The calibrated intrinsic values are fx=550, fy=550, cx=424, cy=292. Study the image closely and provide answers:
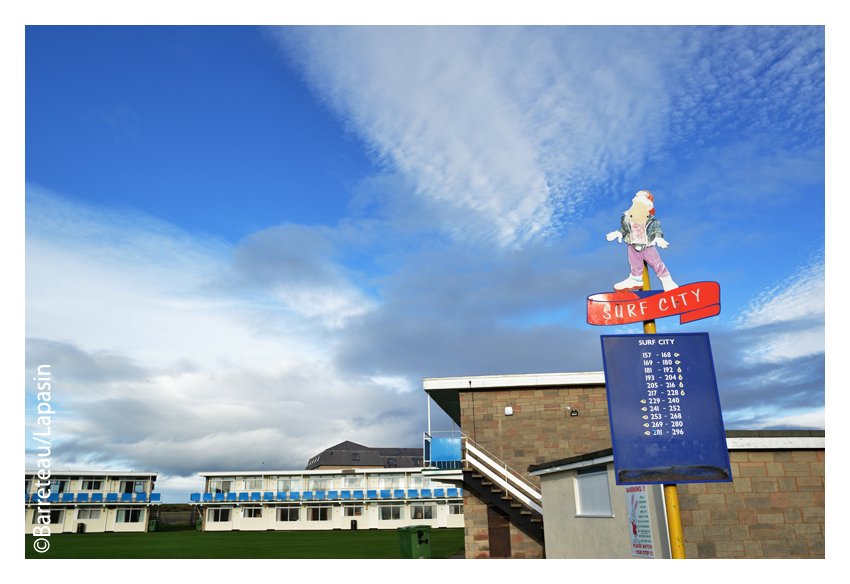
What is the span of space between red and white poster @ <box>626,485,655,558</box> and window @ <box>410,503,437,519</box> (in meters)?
48.7

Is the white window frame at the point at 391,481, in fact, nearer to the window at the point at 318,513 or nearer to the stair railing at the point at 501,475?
the window at the point at 318,513

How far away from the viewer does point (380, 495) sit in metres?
56.8

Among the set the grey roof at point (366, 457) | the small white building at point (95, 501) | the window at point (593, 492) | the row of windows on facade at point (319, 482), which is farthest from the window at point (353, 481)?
the window at point (593, 492)

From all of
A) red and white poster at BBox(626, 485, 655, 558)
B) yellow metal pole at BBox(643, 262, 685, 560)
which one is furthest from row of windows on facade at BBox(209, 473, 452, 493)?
yellow metal pole at BBox(643, 262, 685, 560)

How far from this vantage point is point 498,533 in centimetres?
2005

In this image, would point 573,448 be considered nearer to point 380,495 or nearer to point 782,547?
point 782,547

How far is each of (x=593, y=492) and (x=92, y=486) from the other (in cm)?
6053

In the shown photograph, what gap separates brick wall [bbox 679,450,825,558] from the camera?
10.5 metres

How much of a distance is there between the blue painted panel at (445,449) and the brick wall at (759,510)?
10334mm

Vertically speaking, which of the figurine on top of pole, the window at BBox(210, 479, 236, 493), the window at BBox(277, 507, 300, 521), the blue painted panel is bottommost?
the window at BBox(277, 507, 300, 521)

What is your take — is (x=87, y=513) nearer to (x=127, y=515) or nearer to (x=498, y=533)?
(x=127, y=515)

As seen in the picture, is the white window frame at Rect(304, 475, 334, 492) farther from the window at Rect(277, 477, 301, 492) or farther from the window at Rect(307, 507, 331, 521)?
the window at Rect(307, 507, 331, 521)

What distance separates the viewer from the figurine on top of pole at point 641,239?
10.5m

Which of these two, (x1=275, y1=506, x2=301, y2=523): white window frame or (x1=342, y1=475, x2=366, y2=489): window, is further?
(x1=342, y1=475, x2=366, y2=489): window
